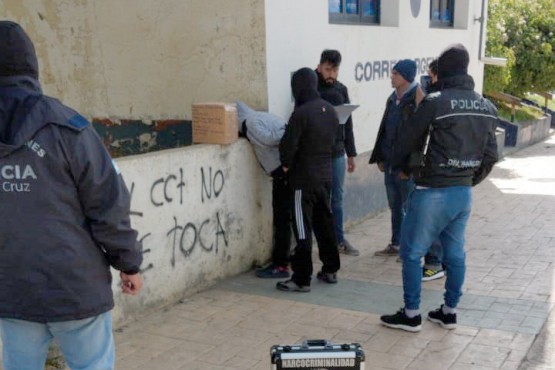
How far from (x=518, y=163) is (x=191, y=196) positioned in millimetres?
9486

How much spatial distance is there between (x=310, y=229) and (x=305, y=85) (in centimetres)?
117

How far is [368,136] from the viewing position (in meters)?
7.64

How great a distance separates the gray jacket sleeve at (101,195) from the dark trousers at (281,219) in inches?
121

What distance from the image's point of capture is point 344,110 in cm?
572

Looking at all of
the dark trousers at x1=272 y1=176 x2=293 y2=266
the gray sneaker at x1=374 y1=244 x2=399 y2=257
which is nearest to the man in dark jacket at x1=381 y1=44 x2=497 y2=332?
the dark trousers at x1=272 y1=176 x2=293 y2=266

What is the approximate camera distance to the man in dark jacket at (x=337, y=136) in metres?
5.73

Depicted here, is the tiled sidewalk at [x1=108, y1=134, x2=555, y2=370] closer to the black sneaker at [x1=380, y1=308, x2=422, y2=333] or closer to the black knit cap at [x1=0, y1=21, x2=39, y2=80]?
the black sneaker at [x1=380, y1=308, x2=422, y2=333]

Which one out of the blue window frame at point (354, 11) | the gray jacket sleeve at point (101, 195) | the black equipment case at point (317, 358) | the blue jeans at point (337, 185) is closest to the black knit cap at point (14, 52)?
the gray jacket sleeve at point (101, 195)

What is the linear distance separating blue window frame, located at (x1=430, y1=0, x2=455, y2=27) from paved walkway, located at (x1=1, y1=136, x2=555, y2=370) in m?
4.54

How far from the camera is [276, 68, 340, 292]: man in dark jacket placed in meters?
4.90

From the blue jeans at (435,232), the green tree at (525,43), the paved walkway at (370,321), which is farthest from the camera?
the green tree at (525,43)

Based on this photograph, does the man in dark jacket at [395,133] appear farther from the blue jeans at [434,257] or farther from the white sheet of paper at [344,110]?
the blue jeans at [434,257]

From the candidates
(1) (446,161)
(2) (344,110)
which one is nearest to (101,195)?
(1) (446,161)

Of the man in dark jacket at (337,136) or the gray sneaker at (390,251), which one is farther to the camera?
the gray sneaker at (390,251)
